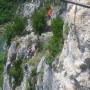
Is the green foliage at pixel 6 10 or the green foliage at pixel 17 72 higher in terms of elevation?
the green foliage at pixel 17 72

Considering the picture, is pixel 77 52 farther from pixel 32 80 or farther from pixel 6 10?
pixel 6 10

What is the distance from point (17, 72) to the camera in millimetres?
12961

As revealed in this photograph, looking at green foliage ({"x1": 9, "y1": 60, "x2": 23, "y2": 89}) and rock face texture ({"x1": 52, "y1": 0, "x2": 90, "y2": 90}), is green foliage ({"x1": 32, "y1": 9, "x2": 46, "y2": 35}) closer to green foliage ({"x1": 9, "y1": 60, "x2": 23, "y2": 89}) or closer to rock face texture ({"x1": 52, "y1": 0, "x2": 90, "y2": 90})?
green foliage ({"x1": 9, "y1": 60, "x2": 23, "y2": 89})

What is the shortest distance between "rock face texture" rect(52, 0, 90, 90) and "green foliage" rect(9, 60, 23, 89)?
14.4 ft

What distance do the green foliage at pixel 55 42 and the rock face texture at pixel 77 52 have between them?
1.09 meters

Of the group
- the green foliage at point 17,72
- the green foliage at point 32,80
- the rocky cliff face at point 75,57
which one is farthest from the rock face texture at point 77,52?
the green foliage at point 17,72

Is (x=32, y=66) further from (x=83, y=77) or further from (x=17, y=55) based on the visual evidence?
(x=83, y=77)

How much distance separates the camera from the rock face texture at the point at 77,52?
7723mm

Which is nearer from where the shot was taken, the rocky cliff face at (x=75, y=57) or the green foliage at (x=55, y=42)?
the rocky cliff face at (x=75, y=57)

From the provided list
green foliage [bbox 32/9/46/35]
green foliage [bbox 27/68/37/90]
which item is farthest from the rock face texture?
green foliage [bbox 32/9/46/35]

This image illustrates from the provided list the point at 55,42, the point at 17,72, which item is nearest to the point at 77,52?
the point at 55,42

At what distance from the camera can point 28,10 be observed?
16484 mm

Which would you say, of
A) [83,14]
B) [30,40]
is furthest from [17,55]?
[83,14]

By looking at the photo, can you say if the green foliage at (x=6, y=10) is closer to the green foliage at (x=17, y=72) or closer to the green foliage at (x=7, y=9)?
the green foliage at (x=7, y=9)
